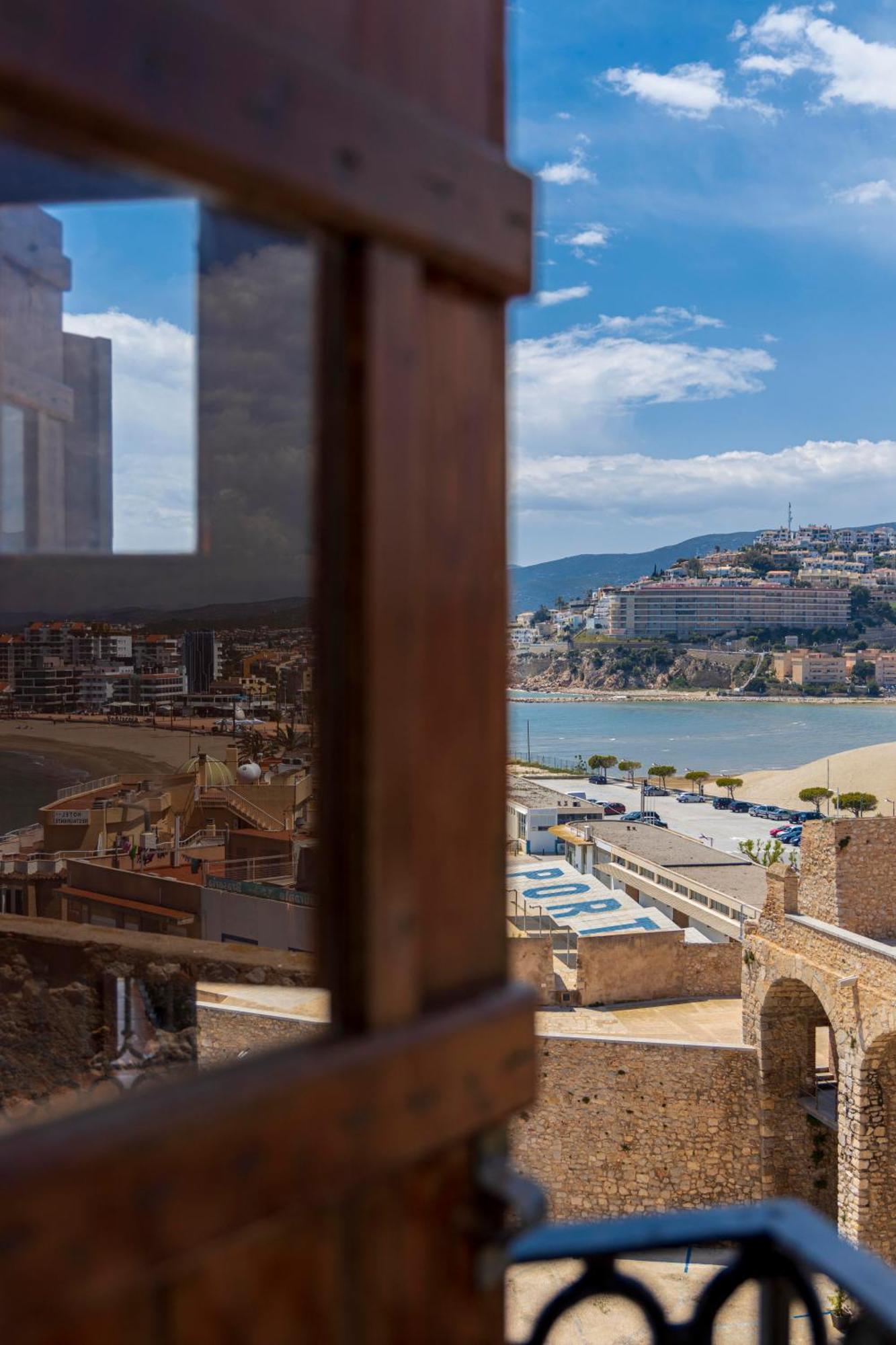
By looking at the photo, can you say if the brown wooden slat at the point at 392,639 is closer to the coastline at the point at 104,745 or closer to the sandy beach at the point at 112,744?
the coastline at the point at 104,745

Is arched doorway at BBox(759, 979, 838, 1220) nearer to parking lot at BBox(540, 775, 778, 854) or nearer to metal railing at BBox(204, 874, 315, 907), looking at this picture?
metal railing at BBox(204, 874, 315, 907)

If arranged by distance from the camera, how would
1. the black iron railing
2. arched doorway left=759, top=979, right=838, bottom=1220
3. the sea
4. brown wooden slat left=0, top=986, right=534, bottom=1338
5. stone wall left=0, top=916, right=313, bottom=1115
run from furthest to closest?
arched doorway left=759, top=979, right=838, bottom=1220, the sea, stone wall left=0, top=916, right=313, bottom=1115, the black iron railing, brown wooden slat left=0, top=986, right=534, bottom=1338

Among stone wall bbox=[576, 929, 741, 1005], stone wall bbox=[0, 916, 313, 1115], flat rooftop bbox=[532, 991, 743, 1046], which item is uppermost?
stone wall bbox=[0, 916, 313, 1115]

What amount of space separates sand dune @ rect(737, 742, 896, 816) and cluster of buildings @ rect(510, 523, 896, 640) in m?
36.4

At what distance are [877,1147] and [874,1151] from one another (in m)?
0.04

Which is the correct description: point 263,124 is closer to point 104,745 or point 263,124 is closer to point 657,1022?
point 104,745

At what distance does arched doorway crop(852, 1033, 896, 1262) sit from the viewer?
7918 mm

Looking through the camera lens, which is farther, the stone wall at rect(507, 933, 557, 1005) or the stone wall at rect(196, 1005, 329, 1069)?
the stone wall at rect(507, 933, 557, 1005)

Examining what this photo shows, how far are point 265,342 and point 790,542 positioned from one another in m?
90.0

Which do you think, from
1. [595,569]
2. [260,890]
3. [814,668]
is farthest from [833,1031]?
[595,569]

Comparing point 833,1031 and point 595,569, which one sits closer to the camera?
point 833,1031

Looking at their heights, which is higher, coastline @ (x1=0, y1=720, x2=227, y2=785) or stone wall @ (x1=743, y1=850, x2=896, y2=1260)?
coastline @ (x1=0, y1=720, x2=227, y2=785)

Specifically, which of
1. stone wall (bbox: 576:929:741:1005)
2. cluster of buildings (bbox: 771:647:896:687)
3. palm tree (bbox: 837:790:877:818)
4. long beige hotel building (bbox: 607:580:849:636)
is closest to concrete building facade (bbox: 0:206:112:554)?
stone wall (bbox: 576:929:741:1005)

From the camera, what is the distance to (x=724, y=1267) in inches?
41.3
